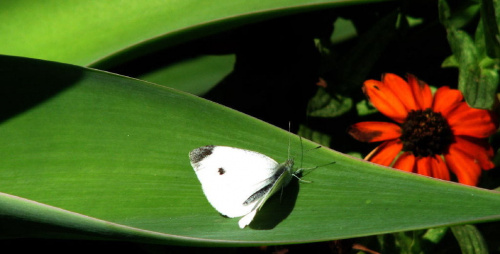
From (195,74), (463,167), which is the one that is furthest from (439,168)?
(195,74)

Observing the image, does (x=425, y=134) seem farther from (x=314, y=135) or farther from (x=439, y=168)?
(x=314, y=135)

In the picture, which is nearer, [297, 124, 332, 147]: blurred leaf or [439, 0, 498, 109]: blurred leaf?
[439, 0, 498, 109]: blurred leaf

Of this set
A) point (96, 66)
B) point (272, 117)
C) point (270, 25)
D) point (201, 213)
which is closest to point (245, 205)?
point (201, 213)

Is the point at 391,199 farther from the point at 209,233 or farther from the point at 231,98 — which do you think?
the point at 231,98

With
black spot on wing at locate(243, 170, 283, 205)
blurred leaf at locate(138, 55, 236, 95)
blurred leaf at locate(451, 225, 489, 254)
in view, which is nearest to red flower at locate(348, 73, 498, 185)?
blurred leaf at locate(451, 225, 489, 254)

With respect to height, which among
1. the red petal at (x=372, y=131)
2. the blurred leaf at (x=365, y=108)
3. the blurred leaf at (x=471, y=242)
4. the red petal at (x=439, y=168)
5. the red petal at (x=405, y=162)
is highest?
the blurred leaf at (x=365, y=108)

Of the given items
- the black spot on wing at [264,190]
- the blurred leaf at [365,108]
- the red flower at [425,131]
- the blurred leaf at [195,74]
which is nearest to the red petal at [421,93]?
the red flower at [425,131]

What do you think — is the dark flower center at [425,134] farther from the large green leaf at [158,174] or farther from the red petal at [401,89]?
the large green leaf at [158,174]

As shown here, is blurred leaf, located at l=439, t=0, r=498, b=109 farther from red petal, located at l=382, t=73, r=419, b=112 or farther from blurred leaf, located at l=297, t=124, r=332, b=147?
blurred leaf, located at l=297, t=124, r=332, b=147
